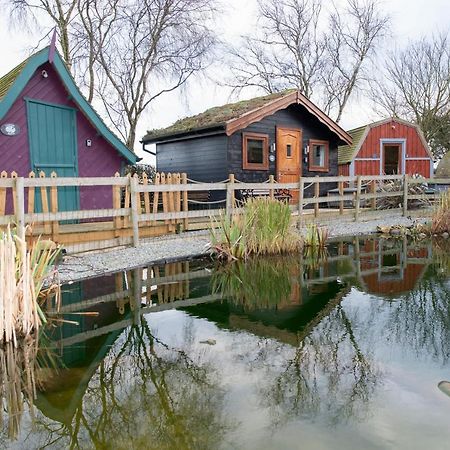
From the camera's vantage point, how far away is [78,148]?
9.88 m

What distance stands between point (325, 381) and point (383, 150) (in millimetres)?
17429

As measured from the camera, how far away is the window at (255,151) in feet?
44.0

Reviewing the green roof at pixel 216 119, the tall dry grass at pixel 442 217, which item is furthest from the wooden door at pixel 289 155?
the tall dry grass at pixel 442 217

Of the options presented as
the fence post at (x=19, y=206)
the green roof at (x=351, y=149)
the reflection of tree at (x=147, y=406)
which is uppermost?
the green roof at (x=351, y=149)

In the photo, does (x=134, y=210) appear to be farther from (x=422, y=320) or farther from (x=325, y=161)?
(x=325, y=161)

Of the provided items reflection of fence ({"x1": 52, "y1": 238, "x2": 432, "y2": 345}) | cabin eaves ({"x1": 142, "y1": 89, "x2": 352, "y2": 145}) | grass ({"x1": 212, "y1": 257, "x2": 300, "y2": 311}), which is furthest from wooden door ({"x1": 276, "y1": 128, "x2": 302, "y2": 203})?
grass ({"x1": 212, "y1": 257, "x2": 300, "y2": 311})

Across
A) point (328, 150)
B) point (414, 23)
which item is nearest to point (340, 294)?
point (328, 150)

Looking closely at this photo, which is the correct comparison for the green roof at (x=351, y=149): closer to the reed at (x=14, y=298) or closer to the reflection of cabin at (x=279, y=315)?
the reflection of cabin at (x=279, y=315)

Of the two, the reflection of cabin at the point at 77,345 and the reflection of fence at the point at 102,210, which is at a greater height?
the reflection of fence at the point at 102,210

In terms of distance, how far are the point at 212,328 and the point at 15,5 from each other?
18.3 meters

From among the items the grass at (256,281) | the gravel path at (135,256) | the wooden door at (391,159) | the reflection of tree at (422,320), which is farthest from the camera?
the wooden door at (391,159)

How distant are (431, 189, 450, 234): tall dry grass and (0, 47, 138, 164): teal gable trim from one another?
7125 millimetres

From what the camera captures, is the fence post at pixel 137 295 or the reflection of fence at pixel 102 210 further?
A: the reflection of fence at pixel 102 210

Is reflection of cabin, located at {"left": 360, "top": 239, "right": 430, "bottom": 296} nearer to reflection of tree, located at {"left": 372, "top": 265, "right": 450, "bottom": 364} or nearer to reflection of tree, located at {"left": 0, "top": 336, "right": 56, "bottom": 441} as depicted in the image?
reflection of tree, located at {"left": 372, "top": 265, "right": 450, "bottom": 364}
